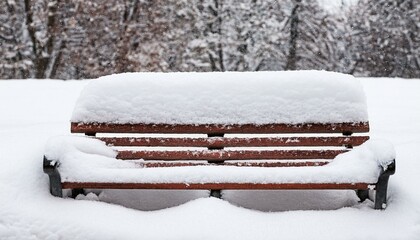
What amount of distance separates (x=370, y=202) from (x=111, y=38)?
15.8 meters

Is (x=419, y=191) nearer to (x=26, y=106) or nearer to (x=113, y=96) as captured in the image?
(x=113, y=96)

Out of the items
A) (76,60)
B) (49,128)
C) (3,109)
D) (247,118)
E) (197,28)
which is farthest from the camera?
(197,28)

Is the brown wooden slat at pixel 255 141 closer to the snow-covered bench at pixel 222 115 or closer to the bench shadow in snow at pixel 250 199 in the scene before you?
the snow-covered bench at pixel 222 115

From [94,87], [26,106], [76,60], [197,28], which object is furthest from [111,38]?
[94,87]

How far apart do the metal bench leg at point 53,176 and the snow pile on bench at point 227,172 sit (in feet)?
0.13

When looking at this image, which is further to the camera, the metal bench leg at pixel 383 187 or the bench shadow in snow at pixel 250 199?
→ the bench shadow in snow at pixel 250 199

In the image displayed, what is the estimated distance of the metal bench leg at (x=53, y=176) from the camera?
3.29 metres

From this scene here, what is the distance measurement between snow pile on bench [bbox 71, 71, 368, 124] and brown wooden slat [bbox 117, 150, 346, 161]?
0.72ft

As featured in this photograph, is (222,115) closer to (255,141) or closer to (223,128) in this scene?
(223,128)

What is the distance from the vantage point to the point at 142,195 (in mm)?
3805

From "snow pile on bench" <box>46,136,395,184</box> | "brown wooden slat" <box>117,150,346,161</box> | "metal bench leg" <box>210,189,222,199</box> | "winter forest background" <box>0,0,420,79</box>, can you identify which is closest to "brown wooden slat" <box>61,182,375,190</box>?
"snow pile on bench" <box>46,136,395,184</box>

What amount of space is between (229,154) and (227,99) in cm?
40

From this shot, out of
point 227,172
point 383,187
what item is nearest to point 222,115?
point 227,172

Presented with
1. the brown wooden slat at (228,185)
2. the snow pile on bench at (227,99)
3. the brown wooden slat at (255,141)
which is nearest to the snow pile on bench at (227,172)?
the brown wooden slat at (228,185)
